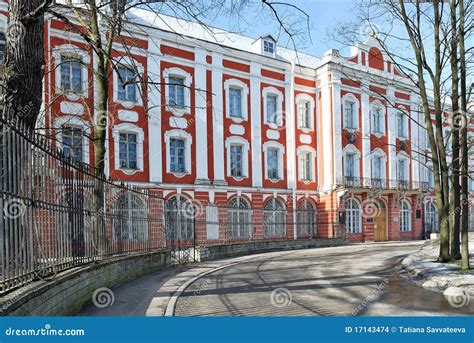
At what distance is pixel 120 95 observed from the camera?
78.0ft

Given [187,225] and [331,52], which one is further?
[331,52]

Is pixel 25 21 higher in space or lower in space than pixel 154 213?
higher

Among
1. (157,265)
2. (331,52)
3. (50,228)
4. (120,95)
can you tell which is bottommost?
(157,265)

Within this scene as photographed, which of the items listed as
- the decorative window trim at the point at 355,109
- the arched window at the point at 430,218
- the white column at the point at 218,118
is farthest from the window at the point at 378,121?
the white column at the point at 218,118

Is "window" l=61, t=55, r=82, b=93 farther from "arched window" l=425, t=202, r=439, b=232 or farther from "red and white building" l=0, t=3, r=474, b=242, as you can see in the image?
"arched window" l=425, t=202, r=439, b=232

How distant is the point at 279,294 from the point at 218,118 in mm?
19023

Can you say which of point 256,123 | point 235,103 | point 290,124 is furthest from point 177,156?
point 290,124

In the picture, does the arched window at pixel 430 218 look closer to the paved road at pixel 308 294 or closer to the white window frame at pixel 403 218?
the white window frame at pixel 403 218

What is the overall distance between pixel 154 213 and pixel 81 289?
6.34m

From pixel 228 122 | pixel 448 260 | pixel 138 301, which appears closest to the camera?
pixel 138 301

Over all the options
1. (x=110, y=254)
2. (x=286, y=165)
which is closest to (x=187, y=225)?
(x=110, y=254)

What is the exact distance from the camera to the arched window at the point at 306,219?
28.9 m

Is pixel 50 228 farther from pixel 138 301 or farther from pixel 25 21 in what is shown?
pixel 25 21

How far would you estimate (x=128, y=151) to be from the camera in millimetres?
23844
